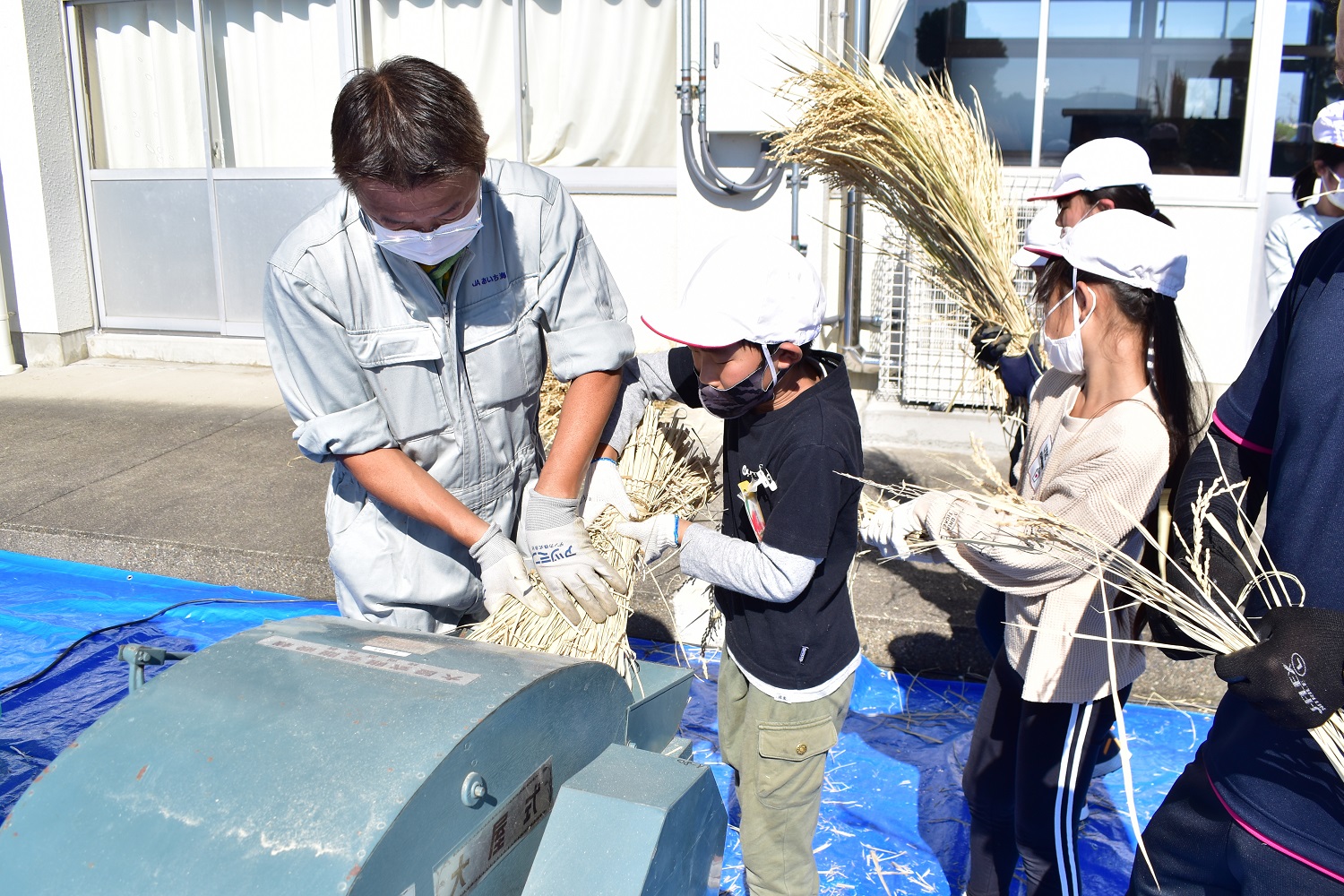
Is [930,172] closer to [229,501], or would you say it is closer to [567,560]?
[567,560]

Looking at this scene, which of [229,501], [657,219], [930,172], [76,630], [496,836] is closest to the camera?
[496,836]

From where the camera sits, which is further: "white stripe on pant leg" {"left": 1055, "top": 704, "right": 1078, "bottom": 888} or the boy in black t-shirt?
"white stripe on pant leg" {"left": 1055, "top": 704, "right": 1078, "bottom": 888}

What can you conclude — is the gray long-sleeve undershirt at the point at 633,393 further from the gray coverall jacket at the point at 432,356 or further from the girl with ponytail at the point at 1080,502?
the girl with ponytail at the point at 1080,502

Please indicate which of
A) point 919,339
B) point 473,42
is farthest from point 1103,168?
point 473,42

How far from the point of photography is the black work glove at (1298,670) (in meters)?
1.18

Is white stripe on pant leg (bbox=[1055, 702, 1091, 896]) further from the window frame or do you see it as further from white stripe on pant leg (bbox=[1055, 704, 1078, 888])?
the window frame

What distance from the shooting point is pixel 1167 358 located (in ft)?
5.75

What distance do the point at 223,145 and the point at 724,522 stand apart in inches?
231

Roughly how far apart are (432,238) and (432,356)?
0.22 meters

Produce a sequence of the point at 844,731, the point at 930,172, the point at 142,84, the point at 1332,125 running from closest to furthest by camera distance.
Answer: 1. the point at 1332,125
2. the point at 844,731
3. the point at 930,172
4. the point at 142,84

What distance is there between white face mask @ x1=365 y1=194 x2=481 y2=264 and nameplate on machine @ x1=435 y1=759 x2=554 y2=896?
90cm

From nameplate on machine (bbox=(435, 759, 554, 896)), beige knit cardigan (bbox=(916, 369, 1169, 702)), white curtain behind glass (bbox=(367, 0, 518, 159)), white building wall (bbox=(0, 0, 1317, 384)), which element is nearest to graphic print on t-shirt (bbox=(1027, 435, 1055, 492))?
beige knit cardigan (bbox=(916, 369, 1169, 702))

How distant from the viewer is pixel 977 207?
2932 millimetres

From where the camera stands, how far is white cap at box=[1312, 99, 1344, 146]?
2709 millimetres
